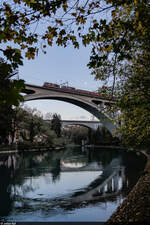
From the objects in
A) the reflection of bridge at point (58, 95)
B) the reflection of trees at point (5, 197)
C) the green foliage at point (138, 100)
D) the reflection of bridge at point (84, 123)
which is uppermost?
the reflection of bridge at point (58, 95)

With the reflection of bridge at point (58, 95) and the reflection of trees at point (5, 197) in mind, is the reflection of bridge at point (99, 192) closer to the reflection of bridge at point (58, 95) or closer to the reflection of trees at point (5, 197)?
the reflection of trees at point (5, 197)

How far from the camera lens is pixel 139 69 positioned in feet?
29.3

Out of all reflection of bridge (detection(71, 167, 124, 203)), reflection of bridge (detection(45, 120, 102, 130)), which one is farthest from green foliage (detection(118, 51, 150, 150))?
reflection of bridge (detection(45, 120, 102, 130))

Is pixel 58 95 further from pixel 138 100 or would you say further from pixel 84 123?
pixel 138 100

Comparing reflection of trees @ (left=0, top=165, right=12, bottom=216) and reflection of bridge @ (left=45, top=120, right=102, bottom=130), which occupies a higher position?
reflection of bridge @ (left=45, top=120, right=102, bottom=130)

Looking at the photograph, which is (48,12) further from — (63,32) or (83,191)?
(83,191)

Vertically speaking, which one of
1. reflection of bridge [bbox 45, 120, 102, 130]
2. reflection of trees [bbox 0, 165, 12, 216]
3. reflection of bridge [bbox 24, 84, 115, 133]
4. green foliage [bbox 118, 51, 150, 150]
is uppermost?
reflection of bridge [bbox 24, 84, 115, 133]

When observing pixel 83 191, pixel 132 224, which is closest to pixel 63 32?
pixel 132 224

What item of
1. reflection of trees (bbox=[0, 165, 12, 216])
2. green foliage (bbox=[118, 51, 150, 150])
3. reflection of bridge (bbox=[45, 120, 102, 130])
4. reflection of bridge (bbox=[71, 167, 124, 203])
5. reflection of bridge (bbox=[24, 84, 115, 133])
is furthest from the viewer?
reflection of bridge (bbox=[45, 120, 102, 130])

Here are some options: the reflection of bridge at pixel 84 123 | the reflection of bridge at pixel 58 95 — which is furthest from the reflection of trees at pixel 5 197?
the reflection of bridge at pixel 84 123

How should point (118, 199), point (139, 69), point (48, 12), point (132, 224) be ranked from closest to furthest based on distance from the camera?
1. point (48, 12)
2. point (132, 224)
3. point (118, 199)
4. point (139, 69)

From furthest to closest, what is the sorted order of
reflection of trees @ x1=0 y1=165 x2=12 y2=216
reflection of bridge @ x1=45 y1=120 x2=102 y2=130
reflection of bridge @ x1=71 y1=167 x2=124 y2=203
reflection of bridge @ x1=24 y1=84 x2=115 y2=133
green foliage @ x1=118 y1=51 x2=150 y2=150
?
reflection of bridge @ x1=45 y1=120 x2=102 y2=130 → reflection of bridge @ x1=24 y1=84 x2=115 y2=133 → reflection of bridge @ x1=71 y1=167 x2=124 y2=203 → green foliage @ x1=118 y1=51 x2=150 y2=150 → reflection of trees @ x1=0 y1=165 x2=12 y2=216

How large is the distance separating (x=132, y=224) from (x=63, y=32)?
4341 mm

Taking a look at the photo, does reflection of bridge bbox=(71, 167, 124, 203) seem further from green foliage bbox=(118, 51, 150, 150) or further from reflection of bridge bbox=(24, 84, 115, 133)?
reflection of bridge bbox=(24, 84, 115, 133)
